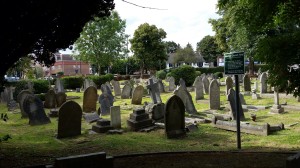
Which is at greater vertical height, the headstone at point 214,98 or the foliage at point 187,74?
the foliage at point 187,74

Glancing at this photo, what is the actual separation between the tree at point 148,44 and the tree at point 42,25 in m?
52.9

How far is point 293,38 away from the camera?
6.04 meters

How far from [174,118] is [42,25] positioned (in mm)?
5419

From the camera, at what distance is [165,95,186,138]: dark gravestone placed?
1015cm

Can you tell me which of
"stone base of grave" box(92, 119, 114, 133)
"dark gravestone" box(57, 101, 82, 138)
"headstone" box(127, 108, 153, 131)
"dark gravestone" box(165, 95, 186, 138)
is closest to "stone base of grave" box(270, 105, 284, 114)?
"dark gravestone" box(165, 95, 186, 138)

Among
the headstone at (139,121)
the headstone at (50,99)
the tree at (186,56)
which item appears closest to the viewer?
the headstone at (139,121)

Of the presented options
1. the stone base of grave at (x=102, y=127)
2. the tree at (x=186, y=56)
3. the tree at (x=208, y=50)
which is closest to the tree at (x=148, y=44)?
the tree at (x=186, y=56)

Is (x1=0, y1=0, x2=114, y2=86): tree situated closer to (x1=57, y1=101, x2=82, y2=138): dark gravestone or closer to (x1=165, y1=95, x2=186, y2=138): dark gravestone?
(x1=57, y1=101, x2=82, y2=138): dark gravestone

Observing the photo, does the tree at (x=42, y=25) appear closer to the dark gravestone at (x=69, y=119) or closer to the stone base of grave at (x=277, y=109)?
the dark gravestone at (x=69, y=119)

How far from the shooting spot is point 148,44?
61.1 metres

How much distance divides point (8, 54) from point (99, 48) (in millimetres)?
46398

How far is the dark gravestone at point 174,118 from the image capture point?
10148 mm

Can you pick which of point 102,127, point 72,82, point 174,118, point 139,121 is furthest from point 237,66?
point 72,82

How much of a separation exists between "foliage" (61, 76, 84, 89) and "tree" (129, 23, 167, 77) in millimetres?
24808
